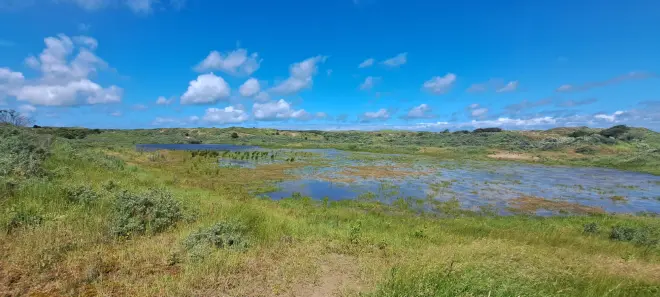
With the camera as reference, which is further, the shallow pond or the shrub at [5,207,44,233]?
the shallow pond

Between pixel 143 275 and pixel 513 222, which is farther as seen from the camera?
pixel 513 222

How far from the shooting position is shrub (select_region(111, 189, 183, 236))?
27.4ft

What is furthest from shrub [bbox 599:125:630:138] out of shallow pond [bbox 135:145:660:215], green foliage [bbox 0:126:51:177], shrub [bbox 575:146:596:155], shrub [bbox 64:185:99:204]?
green foliage [bbox 0:126:51:177]

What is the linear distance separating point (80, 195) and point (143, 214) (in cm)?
269

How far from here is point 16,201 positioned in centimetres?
862

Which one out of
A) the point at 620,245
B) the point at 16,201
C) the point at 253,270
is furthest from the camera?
the point at 620,245

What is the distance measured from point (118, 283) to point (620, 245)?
58.4 ft

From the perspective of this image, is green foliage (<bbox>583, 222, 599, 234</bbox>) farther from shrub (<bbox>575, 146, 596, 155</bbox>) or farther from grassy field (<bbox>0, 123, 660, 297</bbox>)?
shrub (<bbox>575, 146, 596, 155</bbox>)

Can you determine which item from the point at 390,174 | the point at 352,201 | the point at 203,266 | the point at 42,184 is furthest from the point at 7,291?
the point at 390,174

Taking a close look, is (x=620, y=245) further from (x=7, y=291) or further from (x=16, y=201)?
(x=16, y=201)

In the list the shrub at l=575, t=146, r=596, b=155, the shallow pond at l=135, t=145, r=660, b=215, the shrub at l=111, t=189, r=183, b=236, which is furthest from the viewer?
the shrub at l=575, t=146, r=596, b=155

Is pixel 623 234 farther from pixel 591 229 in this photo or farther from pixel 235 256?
pixel 235 256

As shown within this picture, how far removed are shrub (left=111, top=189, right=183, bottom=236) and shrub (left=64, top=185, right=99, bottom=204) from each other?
94 centimetres

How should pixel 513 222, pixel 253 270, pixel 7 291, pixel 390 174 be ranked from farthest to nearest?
pixel 390 174 → pixel 513 222 → pixel 253 270 → pixel 7 291
